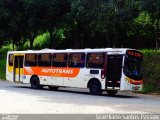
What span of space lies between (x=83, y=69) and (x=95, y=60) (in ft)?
3.37

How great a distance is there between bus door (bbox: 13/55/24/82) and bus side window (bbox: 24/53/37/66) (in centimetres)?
52

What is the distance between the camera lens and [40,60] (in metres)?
30.1

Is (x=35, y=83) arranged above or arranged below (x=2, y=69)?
below

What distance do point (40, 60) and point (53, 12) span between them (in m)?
11.2

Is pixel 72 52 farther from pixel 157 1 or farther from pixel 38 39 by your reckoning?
pixel 38 39

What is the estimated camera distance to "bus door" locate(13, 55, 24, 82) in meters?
31.4

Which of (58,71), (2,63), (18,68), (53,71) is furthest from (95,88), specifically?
(2,63)

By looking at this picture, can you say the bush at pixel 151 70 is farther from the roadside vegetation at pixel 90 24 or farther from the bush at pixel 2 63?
the bush at pixel 2 63

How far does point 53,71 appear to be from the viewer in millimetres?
28859

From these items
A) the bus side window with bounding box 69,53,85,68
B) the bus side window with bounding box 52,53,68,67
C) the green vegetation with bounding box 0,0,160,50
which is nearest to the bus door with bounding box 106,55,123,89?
the bus side window with bounding box 69,53,85,68

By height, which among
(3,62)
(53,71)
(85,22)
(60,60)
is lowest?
(53,71)

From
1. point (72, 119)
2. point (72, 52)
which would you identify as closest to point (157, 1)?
point (72, 52)

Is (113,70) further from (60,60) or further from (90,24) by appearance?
(90,24)

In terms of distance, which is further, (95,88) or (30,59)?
(30,59)
